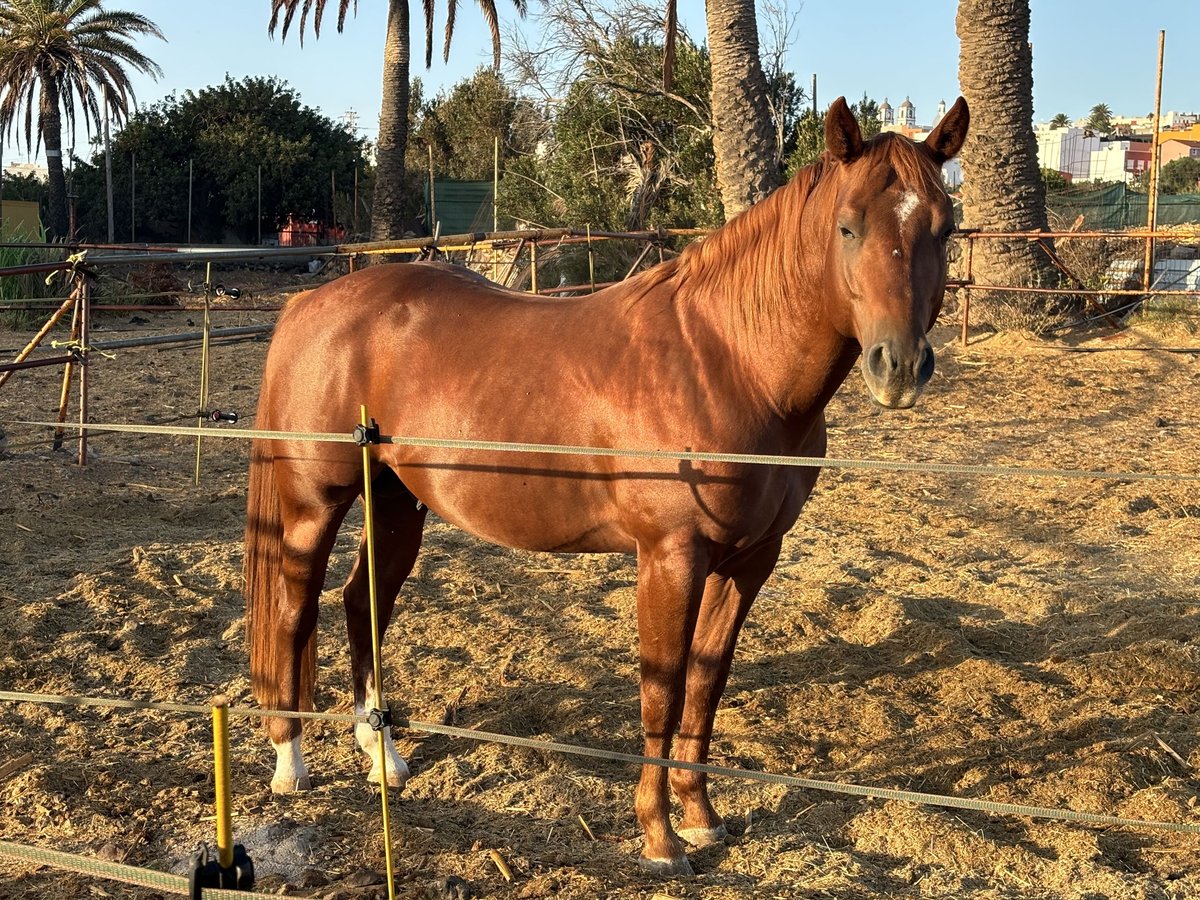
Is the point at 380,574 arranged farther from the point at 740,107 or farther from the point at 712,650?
the point at 740,107

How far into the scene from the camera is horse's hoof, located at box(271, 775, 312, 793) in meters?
3.49

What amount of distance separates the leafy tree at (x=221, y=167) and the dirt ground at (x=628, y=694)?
23.5 metres

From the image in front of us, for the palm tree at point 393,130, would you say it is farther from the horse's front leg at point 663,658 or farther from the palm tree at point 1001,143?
the horse's front leg at point 663,658

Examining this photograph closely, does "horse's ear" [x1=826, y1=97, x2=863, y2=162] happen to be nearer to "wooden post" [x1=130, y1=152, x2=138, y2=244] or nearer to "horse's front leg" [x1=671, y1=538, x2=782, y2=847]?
"horse's front leg" [x1=671, y1=538, x2=782, y2=847]

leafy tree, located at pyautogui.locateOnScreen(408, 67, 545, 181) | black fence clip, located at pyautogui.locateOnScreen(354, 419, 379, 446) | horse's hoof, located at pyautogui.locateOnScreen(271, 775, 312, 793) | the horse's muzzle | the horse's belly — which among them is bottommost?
horse's hoof, located at pyautogui.locateOnScreen(271, 775, 312, 793)

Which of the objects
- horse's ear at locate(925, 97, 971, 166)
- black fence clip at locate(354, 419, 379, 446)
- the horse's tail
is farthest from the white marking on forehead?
the horse's tail

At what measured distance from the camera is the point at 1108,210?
18.0 m

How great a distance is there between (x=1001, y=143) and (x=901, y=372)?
10.6m

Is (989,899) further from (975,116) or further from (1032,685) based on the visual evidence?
(975,116)

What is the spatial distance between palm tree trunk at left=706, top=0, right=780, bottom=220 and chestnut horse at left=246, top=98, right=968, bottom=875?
8.61 metres

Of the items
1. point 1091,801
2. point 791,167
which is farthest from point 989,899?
point 791,167

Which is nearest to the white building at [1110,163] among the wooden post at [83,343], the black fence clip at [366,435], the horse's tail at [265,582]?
the wooden post at [83,343]

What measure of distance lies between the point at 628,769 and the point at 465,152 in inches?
1196

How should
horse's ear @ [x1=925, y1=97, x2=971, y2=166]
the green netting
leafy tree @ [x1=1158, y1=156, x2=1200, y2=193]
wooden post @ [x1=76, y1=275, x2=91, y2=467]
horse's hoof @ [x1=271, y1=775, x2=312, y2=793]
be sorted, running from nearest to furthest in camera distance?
1. horse's ear @ [x1=925, y1=97, x2=971, y2=166]
2. horse's hoof @ [x1=271, y1=775, x2=312, y2=793]
3. wooden post @ [x1=76, y1=275, x2=91, y2=467]
4. the green netting
5. leafy tree @ [x1=1158, y1=156, x2=1200, y2=193]
